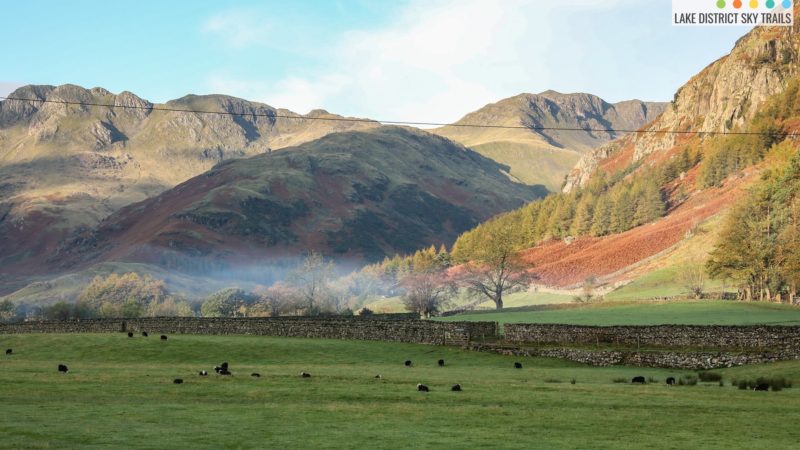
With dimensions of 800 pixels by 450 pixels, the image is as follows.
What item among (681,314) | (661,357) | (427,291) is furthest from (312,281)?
(661,357)

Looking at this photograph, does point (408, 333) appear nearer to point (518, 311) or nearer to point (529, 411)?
point (529, 411)

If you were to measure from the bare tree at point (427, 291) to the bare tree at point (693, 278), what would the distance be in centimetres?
3592

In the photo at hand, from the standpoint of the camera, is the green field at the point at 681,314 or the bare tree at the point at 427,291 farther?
the bare tree at the point at 427,291

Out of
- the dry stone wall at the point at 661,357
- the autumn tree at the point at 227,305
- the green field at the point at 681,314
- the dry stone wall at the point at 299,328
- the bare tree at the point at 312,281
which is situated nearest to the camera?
the dry stone wall at the point at 661,357

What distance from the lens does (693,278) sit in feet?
360

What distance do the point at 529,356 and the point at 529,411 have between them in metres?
30.1

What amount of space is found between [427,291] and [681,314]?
6176 centimetres

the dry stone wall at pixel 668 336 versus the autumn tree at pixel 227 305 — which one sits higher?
the autumn tree at pixel 227 305

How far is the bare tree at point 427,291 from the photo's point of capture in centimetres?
12888

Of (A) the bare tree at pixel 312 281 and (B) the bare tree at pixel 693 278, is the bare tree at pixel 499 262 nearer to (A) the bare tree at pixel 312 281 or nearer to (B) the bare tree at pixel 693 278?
(B) the bare tree at pixel 693 278

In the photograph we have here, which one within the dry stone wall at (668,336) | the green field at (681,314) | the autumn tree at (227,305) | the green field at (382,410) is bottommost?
the green field at (382,410)

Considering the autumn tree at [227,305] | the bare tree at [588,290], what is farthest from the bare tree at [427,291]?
the autumn tree at [227,305]

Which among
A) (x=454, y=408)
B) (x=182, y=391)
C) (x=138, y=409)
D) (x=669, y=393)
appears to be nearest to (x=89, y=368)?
(x=182, y=391)

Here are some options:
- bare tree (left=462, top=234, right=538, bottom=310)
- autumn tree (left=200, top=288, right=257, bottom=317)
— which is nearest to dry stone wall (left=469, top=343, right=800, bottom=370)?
bare tree (left=462, top=234, right=538, bottom=310)
